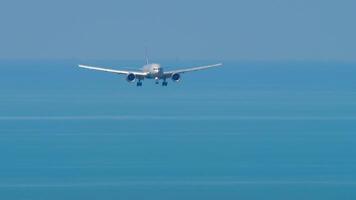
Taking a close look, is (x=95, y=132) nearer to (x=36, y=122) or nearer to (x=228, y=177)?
(x=36, y=122)

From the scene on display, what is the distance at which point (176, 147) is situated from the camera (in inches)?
2601

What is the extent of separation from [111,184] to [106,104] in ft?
136

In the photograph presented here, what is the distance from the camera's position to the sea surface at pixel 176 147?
52.5m

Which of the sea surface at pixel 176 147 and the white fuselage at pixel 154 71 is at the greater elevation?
the white fuselage at pixel 154 71

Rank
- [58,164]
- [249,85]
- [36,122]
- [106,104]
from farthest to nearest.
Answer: [249,85] < [106,104] < [36,122] < [58,164]

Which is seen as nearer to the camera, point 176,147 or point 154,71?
point 176,147

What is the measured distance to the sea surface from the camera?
52469 millimetres

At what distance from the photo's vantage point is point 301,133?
72500 millimetres

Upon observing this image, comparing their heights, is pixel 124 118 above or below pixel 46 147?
above

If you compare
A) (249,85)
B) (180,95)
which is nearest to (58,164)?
(180,95)

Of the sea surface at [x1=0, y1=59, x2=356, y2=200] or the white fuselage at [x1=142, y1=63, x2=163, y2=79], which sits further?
the white fuselage at [x1=142, y1=63, x2=163, y2=79]

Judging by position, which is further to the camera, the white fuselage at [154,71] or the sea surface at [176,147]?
the white fuselage at [154,71]

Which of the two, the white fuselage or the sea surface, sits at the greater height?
the white fuselage

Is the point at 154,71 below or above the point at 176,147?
above
